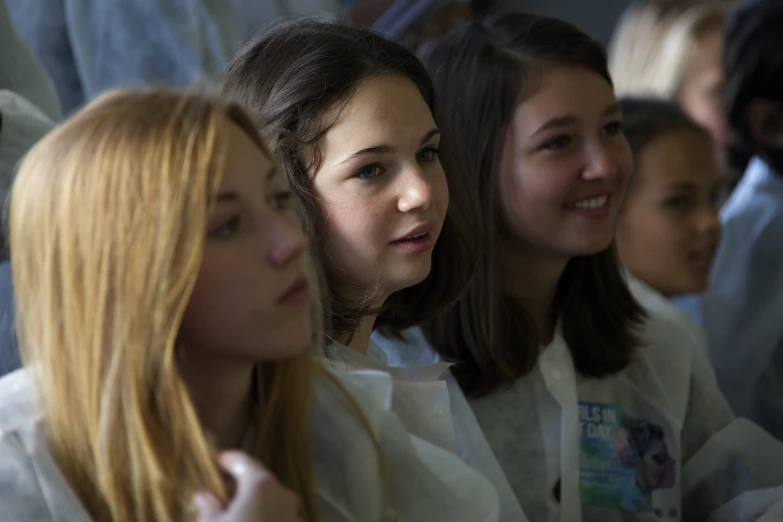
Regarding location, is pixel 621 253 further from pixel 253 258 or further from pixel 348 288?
pixel 253 258

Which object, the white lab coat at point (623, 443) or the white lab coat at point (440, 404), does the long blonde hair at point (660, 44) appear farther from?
the white lab coat at point (440, 404)

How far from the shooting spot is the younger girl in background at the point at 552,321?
128cm

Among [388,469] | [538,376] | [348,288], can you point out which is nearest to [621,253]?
[538,376]

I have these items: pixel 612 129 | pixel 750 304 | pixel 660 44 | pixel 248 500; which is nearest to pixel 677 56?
pixel 660 44

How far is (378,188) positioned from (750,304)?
1014 mm

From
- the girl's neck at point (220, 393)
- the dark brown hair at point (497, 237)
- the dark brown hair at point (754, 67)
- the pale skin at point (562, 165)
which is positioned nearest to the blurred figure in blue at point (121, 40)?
the dark brown hair at point (497, 237)

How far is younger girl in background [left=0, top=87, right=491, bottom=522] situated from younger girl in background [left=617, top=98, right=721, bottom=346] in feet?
3.42

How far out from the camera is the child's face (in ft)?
5.65

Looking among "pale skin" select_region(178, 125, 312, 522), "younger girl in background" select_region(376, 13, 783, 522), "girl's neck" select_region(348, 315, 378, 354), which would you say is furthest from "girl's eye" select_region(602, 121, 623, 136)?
"pale skin" select_region(178, 125, 312, 522)

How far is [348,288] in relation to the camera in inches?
43.1

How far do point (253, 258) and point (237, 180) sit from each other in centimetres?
6

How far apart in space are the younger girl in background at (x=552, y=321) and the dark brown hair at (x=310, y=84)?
0.50 ft

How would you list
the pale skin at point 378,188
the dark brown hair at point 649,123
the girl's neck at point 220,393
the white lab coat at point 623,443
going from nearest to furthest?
the girl's neck at point 220,393 < the pale skin at point 378,188 < the white lab coat at point 623,443 < the dark brown hair at point 649,123

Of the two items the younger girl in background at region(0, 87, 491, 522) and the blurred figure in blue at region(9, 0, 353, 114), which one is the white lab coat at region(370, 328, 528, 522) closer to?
the younger girl in background at region(0, 87, 491, 522)
